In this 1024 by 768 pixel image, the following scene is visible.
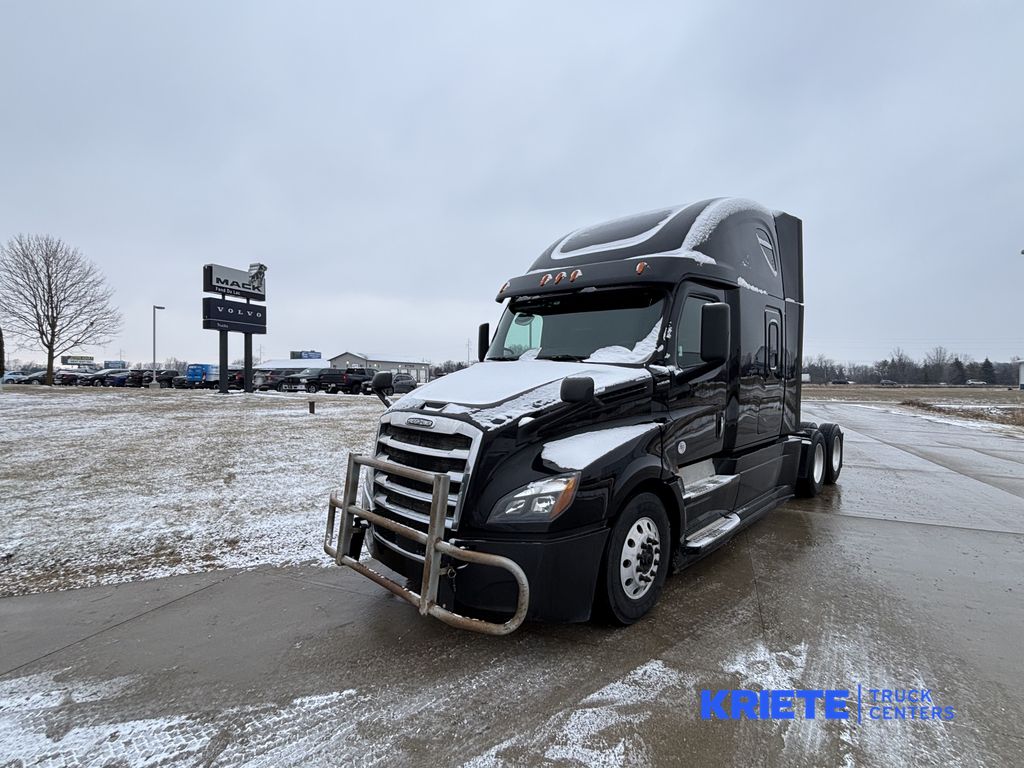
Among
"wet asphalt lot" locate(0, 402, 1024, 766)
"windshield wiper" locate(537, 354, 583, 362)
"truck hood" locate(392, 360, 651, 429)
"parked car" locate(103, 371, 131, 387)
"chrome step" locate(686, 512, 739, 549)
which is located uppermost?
"windshield wiper" locate(537, 354, 583, 362)

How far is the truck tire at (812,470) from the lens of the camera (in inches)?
269

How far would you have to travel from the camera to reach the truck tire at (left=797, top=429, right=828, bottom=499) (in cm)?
683

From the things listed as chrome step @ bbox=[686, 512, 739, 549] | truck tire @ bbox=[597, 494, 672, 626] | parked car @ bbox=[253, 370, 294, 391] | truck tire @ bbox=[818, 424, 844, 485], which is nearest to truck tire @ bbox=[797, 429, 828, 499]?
truck tire @ bbox=[818, 424, 844, 485]

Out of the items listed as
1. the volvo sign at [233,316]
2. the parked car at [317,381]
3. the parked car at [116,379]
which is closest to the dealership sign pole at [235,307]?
the volvo sign at [233,316]

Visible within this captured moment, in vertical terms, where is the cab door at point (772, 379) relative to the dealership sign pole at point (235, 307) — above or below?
below

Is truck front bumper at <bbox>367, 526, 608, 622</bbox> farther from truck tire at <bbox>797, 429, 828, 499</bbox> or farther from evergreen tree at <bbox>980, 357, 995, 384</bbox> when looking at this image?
evergreen tree at <bbox>980, 357, 995, 384</bbox>

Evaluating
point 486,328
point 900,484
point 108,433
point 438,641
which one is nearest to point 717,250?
point 486,328

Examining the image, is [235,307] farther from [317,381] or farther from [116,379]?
[116,379]

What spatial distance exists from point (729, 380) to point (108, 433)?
1356 cm

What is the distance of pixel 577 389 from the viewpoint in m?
3.05

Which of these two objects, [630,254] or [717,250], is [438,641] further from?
[717,250]

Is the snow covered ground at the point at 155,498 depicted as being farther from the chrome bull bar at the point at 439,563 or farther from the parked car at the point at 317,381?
the parked car at the point at 317,381

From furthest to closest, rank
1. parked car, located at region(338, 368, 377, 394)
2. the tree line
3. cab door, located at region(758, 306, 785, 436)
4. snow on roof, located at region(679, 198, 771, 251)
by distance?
the tree line
parked car, located at region(338, 368, 377, 394)
cab door, located at region(758, 306, 785, 436)
snow on roof, located at region(679, 198, 771, 251)

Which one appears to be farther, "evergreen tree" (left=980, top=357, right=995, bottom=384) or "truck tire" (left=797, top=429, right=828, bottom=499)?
"evergreen tree" (left=980, top=357, right=995, bottom=384)
